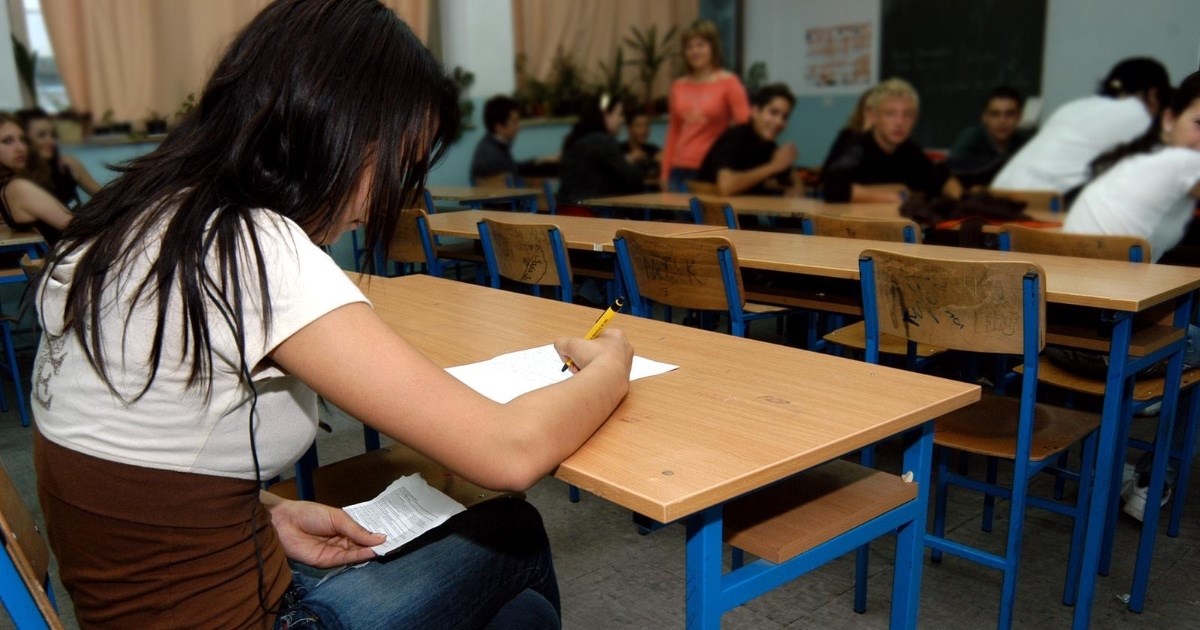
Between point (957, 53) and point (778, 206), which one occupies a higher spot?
point (957, 53)

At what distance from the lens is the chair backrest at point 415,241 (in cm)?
361

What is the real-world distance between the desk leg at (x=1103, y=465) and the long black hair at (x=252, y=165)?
1469mm

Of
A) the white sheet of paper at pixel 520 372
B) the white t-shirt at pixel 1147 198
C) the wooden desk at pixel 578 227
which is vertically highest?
the white t-shirt at pixel 1147 198

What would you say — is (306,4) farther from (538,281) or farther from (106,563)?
(538,281)

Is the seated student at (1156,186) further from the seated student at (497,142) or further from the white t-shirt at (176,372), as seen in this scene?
the seated student at (497,142)

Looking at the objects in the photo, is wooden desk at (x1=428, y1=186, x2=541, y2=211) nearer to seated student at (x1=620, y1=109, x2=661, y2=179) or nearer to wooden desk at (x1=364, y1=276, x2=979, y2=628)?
seated student at (x1=620, y1=109, x2=661, y2=179)

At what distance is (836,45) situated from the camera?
7711mm

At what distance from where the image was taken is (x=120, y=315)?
2.83ft

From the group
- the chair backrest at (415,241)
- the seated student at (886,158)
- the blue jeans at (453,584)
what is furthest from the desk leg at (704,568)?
the seated student at (886,158)

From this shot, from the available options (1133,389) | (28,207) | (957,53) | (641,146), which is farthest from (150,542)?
(957,53)

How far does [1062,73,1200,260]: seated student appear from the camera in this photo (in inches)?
101

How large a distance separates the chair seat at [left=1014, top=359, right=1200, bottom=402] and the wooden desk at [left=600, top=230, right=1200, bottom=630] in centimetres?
11

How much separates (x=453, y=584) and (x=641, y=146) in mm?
6470

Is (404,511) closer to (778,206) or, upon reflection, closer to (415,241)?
(415,241)
